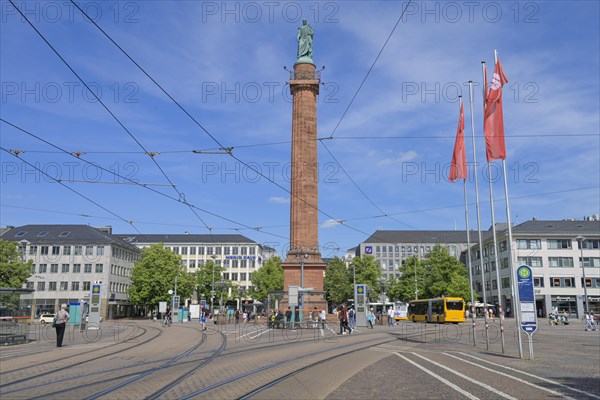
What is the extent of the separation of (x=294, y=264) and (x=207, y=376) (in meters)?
35.1

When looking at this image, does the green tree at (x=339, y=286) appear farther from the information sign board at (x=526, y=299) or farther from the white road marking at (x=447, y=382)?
the white road marking at (x=447, y=382)

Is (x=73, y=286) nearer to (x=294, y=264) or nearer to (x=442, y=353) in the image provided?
(x=294, y=264)

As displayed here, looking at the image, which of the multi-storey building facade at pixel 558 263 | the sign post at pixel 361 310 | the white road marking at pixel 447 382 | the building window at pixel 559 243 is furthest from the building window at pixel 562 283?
the white road marking at pixel 447 382

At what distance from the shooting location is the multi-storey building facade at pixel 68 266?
82375 mm

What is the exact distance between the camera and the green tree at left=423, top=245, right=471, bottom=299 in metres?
81.5

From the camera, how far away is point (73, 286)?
82.9 meters

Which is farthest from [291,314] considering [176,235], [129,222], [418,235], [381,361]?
[418,235]

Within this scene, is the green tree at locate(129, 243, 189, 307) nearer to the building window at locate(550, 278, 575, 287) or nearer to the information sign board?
the building window at locate(550, 278, 575, 287)

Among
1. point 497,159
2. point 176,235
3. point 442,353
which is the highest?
point 176,235

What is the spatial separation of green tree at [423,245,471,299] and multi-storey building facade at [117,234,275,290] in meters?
49.6

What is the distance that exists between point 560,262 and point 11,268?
75931 millimetres

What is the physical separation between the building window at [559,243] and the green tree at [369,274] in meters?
30.9

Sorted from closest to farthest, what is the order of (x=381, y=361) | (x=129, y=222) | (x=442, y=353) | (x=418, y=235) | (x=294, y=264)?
(x=381, y=361), (x=442, y=353), (x=129, y=222), (x=294, y=264), (x=418, y=235)

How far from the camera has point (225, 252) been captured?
4973 inches
